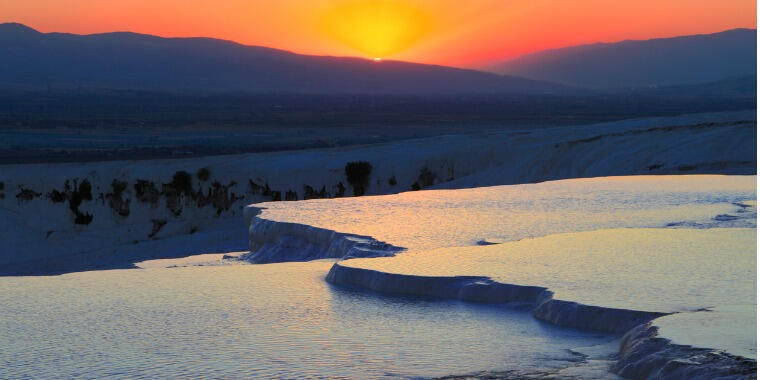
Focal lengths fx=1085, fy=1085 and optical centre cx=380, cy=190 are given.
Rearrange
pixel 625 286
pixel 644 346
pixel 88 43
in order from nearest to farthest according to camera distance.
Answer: pixel 644 346
pixel 625 286
pixel 88 43

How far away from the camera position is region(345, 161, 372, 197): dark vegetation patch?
18.3 m

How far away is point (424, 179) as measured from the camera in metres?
18.7

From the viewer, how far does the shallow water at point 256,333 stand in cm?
452

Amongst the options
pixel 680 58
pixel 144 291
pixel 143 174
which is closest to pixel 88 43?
pixel 680 58

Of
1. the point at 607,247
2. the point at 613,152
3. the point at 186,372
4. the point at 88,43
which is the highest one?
the point at 88,43

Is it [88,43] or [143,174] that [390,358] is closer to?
[143,174]

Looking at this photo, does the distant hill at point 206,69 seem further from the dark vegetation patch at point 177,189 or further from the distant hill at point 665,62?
the dark vegetation patch at point 177,189

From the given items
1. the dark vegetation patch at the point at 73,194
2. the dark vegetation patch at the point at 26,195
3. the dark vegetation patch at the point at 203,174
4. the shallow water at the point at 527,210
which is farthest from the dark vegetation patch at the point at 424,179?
the shallow water at the point at 527,210

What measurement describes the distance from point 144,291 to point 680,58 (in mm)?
187535

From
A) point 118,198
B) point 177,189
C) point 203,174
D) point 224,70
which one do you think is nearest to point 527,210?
point 177,189

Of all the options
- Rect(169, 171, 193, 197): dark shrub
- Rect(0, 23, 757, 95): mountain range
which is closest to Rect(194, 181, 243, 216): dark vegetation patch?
Rect(169, 171, 193, 197): dark shrub

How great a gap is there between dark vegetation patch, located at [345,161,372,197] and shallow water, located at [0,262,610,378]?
38.3 feet

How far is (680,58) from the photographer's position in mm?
184875

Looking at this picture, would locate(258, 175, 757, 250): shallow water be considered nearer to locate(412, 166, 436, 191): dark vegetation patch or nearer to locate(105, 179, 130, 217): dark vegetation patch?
locate(412, 166, 436, 191): dark vegetation patch
